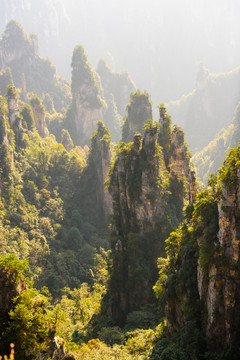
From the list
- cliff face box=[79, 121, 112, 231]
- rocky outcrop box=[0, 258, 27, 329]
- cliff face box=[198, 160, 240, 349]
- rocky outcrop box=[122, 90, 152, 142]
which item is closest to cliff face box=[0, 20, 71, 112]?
rocky outcrop box=[122, 90, 152, 142]

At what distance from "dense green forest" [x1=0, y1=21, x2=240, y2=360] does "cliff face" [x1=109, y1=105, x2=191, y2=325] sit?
13 centimetres

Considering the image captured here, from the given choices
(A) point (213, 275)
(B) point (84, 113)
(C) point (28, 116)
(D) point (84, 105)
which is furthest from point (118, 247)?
(D) point (84, 105)

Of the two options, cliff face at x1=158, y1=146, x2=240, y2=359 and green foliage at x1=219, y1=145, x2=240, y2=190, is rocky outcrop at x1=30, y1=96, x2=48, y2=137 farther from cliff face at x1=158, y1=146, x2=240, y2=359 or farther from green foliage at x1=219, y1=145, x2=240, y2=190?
green foliage at x1=219, y1=145, x2=240, y2=190

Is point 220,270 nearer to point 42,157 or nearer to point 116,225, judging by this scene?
point 116,225

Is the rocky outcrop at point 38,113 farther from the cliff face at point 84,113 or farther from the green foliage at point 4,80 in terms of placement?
the green foliage at point 4,80

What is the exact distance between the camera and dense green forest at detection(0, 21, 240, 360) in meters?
18.7

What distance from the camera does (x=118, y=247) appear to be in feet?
127

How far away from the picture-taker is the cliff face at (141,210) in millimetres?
37094

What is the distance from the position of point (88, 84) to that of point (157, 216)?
75286 mm

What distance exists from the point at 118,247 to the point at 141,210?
5.08 m

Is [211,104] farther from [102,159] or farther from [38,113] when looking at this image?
[102,159]

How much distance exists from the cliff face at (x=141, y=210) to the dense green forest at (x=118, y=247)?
0.42ft

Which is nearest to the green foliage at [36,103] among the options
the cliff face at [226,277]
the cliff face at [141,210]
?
the cliff face at [141,210]

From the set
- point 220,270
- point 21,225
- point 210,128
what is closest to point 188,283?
point 220,270
